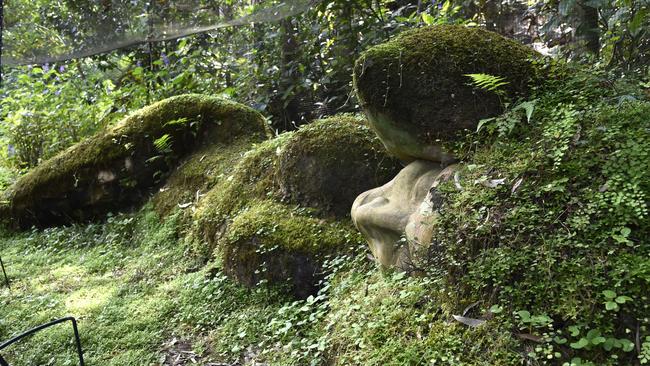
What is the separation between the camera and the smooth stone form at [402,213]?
303 centimetres

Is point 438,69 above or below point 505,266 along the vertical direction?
above

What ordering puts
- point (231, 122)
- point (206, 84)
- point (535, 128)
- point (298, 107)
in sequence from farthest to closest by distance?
point (206, 84)
point (298, 107)
point (231, 122)
point (535, 128)

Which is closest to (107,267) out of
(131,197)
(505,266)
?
(131,197)

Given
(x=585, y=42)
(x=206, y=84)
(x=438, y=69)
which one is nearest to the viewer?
(x=438, y=69)

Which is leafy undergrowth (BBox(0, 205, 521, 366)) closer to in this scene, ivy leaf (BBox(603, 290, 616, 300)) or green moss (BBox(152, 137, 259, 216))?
green moss (BBox(152, 137, 259, 216))

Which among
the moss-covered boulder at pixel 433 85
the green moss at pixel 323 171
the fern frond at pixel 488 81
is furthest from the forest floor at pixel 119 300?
the fern frond at pixel 488 81

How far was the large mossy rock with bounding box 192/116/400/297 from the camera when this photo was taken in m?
3.96

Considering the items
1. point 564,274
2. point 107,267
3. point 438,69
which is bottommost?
point 107,267

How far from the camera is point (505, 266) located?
8.09 ft

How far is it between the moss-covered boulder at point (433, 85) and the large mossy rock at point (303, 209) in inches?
32.7

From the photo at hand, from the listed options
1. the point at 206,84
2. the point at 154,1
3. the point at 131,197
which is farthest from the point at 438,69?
the point at 206,84

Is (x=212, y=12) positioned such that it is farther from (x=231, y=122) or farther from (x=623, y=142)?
(x=623, y=142)

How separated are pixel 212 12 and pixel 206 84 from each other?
2935mm

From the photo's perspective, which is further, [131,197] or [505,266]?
[131,197]
